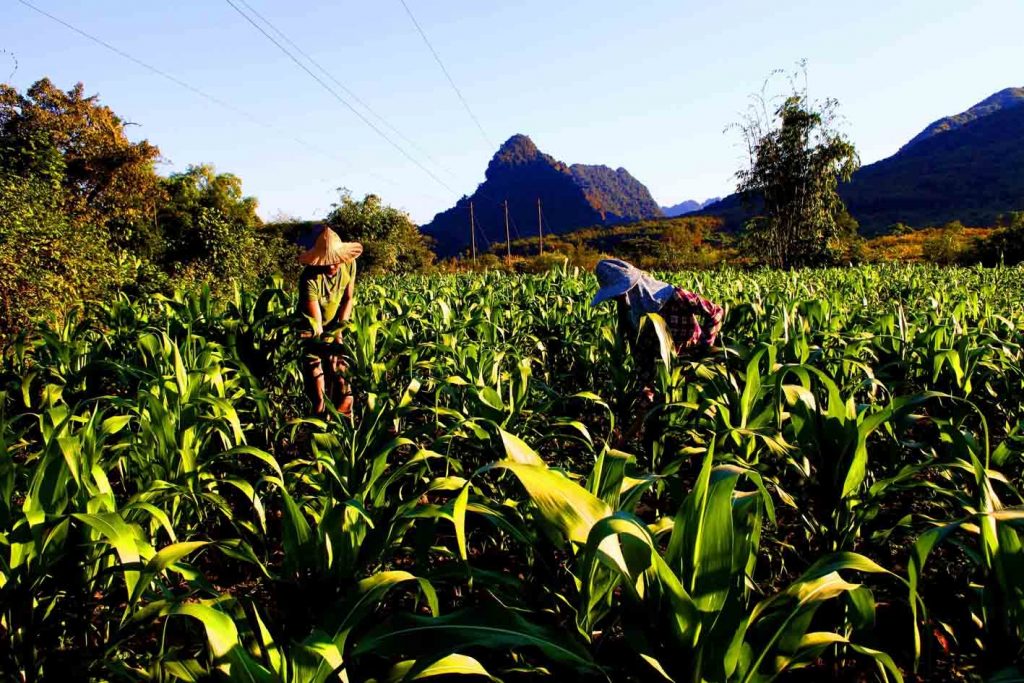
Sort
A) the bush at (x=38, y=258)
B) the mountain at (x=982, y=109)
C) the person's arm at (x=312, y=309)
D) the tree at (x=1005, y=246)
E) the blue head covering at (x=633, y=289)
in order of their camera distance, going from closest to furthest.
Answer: the blue head covering at (x=633, y=289) < the person's arm at (x=312, y=309) < the bush at (x=38, y=258) < the tree at (x=1005, y=246) < the mountain at (x=982, y=109)

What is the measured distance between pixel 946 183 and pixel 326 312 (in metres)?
→ 94.2

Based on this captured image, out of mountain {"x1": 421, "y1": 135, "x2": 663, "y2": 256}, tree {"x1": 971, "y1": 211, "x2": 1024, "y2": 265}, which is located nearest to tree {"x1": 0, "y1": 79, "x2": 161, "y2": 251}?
tree {"x1": 971, "y1": 211, "x2": 1024, "y2": 265}

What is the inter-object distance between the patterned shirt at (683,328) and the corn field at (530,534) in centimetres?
15

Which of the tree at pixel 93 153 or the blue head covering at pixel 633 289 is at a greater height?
the tree at pixel 93 153

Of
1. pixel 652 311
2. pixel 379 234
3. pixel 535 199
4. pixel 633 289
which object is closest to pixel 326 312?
pixel 633 289

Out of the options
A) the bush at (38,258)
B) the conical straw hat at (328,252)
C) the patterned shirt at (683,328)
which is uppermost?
the bush at (38,258)

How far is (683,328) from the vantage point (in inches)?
123

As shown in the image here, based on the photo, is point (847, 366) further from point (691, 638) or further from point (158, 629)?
point (158, 629)

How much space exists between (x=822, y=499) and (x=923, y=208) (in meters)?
82.8

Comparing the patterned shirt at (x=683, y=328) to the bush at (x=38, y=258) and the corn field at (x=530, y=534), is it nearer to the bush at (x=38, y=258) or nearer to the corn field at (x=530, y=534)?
the corn field at (x=530, y=534)

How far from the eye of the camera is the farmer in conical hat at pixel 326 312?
3656 millimetres

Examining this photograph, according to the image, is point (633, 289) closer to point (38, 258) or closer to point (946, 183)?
point (38, 258)

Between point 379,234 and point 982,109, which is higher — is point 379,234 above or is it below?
below

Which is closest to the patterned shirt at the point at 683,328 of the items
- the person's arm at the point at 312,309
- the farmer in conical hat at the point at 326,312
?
the farmer in conical hat at the point at 326,312
